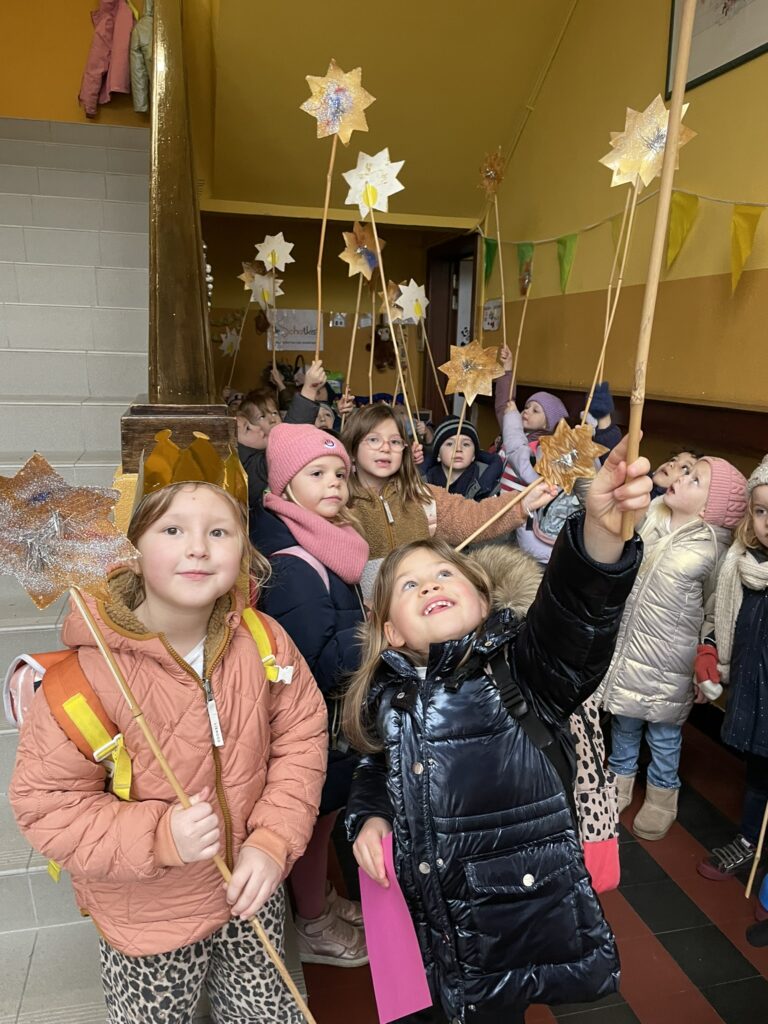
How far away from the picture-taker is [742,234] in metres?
2.53

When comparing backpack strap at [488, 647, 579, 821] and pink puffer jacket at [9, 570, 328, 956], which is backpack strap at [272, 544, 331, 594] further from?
backpack strap at [488, 647, 579, 821]

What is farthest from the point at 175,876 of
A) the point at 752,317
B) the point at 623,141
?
the point at 752,317

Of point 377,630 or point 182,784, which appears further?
point 377,630

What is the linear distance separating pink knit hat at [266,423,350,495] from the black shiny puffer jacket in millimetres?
673

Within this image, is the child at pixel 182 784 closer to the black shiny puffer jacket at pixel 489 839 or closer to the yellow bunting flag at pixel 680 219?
the black shiny puffer jacket at pixel 489 839

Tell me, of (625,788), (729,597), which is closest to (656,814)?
(625,788)

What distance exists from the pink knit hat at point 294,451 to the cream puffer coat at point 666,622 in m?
1.06

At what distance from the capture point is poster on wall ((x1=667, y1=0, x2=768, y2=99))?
2.54 m

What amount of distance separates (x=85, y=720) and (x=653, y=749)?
1819 millimetres

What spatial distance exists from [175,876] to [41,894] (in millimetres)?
640

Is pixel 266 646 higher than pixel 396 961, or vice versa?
pixel 266 646

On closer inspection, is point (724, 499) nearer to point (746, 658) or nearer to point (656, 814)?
point (746, 658)

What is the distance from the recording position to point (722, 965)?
5.73ft

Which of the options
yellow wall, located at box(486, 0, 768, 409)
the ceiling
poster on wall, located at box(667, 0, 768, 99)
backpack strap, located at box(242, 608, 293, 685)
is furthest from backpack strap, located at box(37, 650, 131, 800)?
the ceiling
